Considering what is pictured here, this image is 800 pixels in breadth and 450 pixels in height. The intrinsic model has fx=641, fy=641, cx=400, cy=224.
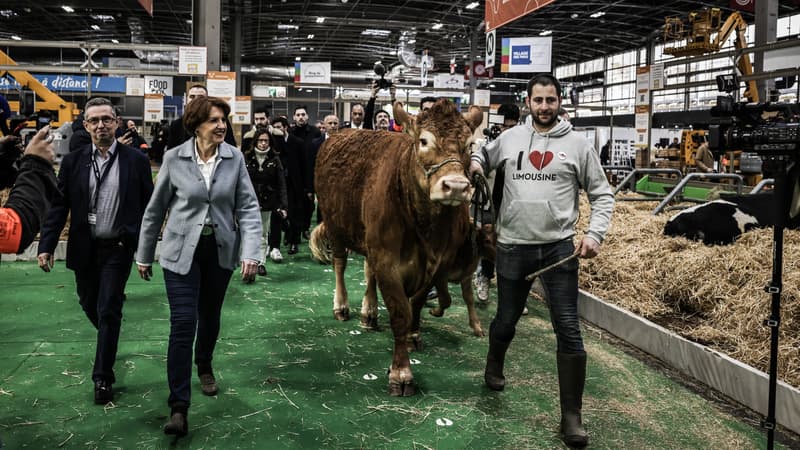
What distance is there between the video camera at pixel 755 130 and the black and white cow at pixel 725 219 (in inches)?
121

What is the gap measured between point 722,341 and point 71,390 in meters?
4.58

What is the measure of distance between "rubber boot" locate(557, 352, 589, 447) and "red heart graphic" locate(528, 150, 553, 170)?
1074mm

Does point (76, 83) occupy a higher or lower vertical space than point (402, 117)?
higher

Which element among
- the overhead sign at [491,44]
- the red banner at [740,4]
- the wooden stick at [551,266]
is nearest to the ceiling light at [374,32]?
the red banner at [740,4]

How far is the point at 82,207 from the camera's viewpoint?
405 cm

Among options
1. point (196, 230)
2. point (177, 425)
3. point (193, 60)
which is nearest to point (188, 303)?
point (196, 230)

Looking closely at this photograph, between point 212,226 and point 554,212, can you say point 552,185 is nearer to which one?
point 554,212

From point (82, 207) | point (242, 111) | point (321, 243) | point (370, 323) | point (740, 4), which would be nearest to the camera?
point (82, 207)

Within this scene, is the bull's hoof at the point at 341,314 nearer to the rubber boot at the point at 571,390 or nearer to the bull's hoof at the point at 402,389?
the bull's hoof at the point at 402,389

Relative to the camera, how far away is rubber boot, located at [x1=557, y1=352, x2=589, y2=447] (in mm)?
3533

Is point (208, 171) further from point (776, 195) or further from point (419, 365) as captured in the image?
point (776, 195)

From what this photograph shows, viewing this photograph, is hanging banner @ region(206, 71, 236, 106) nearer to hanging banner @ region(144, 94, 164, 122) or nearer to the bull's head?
hanging banner @ region(144, 94, 164, 122)

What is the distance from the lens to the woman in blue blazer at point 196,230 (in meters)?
3.57

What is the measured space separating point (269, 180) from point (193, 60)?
2798mm
